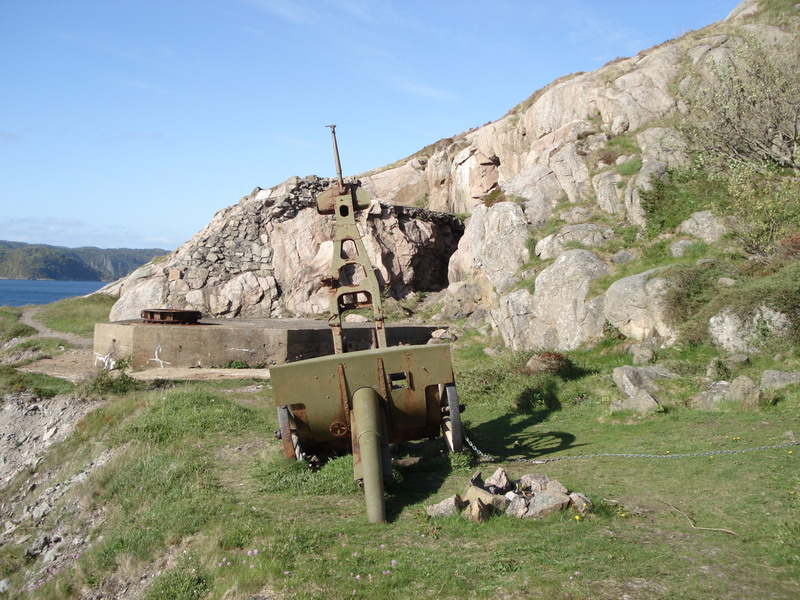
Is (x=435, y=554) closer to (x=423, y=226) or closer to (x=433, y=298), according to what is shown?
(x=433, y=298)

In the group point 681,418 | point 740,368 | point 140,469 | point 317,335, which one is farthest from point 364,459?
point 317,335

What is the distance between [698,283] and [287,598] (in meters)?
11.7

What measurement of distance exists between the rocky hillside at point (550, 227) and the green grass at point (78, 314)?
128 cm

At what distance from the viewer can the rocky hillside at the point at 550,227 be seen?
53.8 ft

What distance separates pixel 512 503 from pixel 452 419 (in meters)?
2.05

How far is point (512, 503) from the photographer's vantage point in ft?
21.1

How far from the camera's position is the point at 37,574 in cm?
782

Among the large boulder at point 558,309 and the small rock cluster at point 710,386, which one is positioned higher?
the large boulder at point 558,309

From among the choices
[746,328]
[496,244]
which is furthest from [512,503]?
[496,244]

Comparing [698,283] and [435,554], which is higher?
[698,283]

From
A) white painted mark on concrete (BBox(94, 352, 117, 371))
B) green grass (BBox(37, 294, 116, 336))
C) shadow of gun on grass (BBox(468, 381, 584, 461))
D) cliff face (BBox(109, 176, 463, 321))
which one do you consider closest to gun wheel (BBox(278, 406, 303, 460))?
shadow of gun on grass (BBox(468, 381, 584, 461))

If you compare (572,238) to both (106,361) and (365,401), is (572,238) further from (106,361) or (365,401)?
(106,361)

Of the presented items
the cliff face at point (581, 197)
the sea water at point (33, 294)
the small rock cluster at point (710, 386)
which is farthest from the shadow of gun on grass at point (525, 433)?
the sea water at point (33, 294)

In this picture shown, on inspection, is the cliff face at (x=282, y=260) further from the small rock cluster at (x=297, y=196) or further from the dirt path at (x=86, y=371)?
the dirt path at (x=86, y=371)
